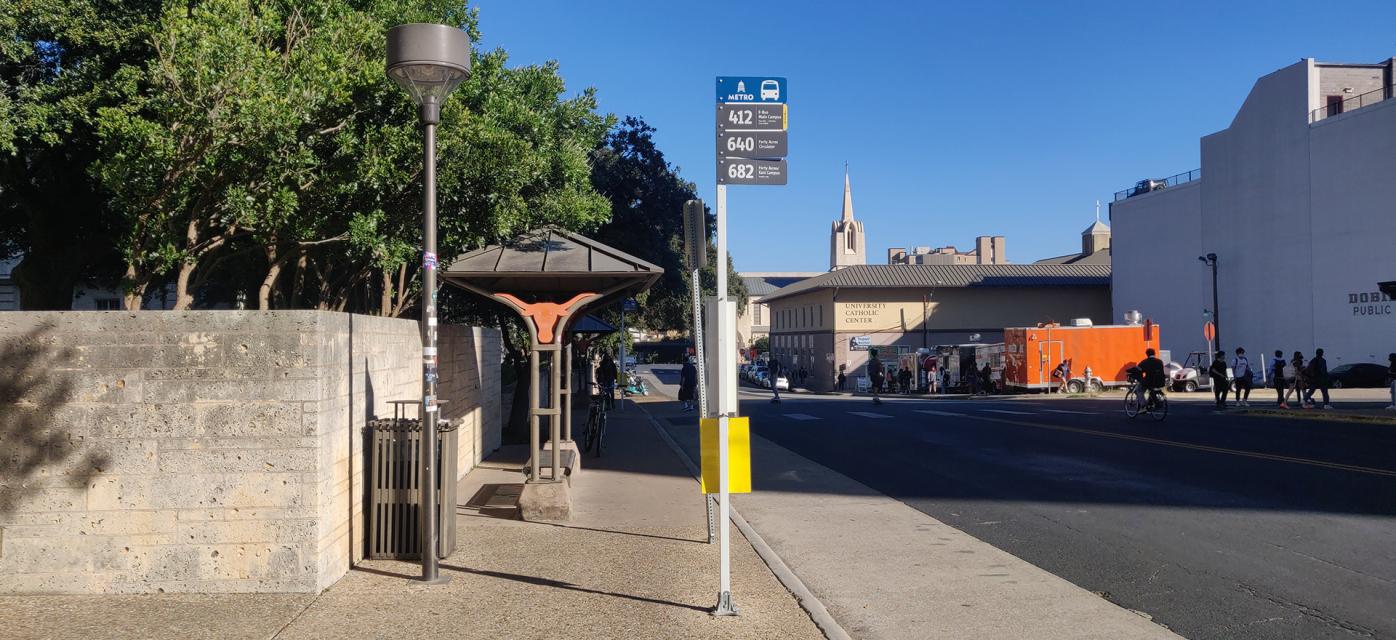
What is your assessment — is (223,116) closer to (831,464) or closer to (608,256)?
(608,256)

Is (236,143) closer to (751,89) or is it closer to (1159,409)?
(751,89)

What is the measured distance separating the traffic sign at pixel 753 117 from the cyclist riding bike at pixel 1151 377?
17854 millimetres

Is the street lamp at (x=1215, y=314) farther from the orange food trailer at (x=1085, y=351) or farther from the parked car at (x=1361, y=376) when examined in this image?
the orange food trailer at (x=1085, y=351)

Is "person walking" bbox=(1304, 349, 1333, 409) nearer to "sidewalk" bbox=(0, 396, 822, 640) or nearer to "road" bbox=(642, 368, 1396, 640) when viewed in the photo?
"road" bbox=(642, 368, 1396, 640)

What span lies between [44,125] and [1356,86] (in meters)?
53.3

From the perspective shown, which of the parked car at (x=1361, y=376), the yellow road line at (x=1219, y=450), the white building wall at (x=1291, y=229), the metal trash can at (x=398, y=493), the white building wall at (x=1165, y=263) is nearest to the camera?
the metal trash can at (x=398, y=493)

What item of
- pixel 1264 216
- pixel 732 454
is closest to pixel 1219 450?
pixel 732 454

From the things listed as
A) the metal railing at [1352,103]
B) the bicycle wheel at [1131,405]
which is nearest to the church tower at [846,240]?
the metal railing at [1352,103]

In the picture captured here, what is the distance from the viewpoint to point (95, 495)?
7031 mm

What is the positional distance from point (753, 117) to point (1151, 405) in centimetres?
1912

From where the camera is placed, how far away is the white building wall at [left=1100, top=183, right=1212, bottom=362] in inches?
2175

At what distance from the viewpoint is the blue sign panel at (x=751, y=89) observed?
23.8 ft

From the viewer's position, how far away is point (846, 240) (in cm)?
15800

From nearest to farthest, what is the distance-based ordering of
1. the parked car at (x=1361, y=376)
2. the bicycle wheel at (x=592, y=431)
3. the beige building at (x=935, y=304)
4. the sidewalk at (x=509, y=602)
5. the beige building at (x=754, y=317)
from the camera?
1. the sidewalk at (x=509, y=602)
2. the bicycle wheel at (x=592, y=431)
3. the parked car at (x=1361, y=376)
4. the beige building at (x=935, y=304)
5. the beige building at (x=754, y=317)
